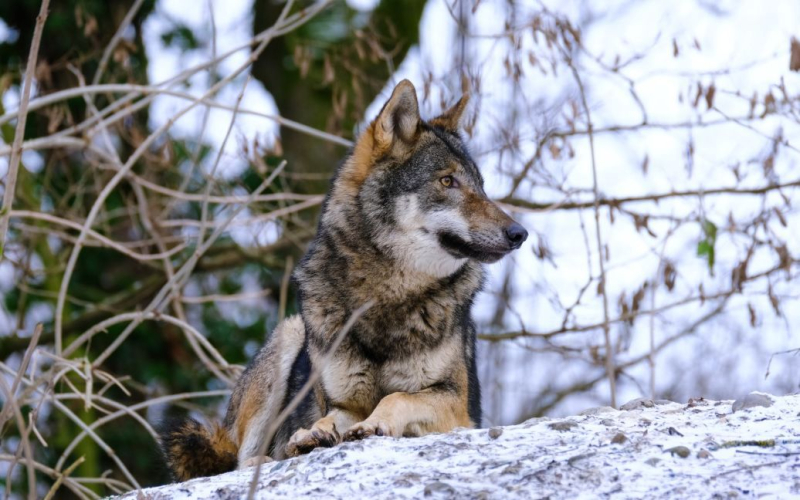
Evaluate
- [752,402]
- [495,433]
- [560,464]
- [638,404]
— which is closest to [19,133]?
[495,433]

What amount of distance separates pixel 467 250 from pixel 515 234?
1.01 ft

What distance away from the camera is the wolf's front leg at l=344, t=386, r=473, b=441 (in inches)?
187

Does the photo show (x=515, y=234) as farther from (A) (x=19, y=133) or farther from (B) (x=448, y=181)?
(A) (x=19, y=133)

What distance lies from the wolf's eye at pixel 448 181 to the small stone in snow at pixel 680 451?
2.33m

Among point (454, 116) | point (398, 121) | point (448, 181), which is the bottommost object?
point (448, 181)

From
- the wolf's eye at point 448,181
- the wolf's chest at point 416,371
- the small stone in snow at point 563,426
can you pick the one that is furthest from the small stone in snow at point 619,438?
the wolf's eye at point 448,181

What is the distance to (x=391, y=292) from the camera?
18.5 ft

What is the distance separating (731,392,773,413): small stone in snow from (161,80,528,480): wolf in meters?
1.46

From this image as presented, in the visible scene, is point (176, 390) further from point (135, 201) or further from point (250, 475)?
point (250, 475)

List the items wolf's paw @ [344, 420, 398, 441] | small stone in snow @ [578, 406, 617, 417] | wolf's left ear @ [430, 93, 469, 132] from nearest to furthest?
wolf's paw @ [344, 420, 398, 441], small stone in snow @ [578, 406, 617, 417], wolf's left ear @ [430, 93, 469, 132]

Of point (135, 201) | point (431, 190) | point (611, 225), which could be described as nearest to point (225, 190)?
point (135, 201)

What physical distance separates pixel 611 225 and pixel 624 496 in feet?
16.9

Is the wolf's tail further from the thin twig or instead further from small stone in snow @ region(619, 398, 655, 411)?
small stone in snow @ region(619, 398, 655, 411)

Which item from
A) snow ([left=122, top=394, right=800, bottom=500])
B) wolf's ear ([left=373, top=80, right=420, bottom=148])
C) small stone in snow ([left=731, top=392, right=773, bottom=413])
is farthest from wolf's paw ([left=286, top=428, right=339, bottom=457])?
small stone in snow ([left=731, top=392, right=773, bottom=413])
